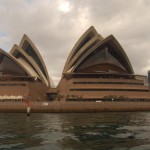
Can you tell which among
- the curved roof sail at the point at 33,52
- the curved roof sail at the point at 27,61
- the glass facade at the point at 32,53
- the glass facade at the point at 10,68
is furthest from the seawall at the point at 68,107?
the glass facade at the point at 32,53

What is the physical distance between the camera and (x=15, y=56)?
99.4 m

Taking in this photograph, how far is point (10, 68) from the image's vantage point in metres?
94.4

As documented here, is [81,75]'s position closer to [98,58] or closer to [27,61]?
[98,58]

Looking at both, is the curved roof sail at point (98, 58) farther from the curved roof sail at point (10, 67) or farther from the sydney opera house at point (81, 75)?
the curved roof sail at point (10, 67)

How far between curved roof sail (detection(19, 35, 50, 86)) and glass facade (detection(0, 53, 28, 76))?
23.6 feet

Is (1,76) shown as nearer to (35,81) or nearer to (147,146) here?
(35,81)

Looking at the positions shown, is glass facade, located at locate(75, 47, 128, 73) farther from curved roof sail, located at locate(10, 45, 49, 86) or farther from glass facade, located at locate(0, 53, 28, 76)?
glass facade, located at locate(0, 53, 28, 76)

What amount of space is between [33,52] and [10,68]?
9756 mm

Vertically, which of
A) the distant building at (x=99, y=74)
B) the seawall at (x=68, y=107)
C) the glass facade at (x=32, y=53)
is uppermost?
the glass facade at (x=32, y=53)

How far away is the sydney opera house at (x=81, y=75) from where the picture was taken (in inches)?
3201

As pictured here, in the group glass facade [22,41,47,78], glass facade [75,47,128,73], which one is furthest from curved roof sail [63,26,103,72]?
glass facade [22,41,47,78]

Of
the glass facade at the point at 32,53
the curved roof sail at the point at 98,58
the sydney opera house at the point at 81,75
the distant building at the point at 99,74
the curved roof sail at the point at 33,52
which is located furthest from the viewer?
the glass facade at the point at 32,53

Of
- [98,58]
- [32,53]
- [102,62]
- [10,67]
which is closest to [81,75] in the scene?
[98,58]

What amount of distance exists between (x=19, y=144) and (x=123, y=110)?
182 ft
